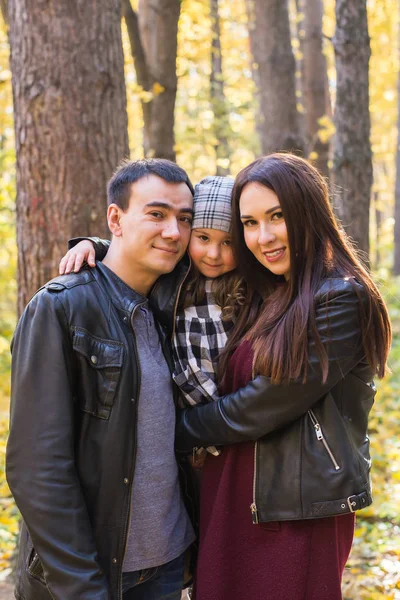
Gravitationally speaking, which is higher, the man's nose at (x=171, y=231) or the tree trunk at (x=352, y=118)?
the tree trunk at (x=352, y=118)

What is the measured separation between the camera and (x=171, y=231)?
2.68 m

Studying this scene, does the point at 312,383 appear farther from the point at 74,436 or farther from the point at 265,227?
the point at 74,436

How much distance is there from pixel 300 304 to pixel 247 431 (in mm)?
554

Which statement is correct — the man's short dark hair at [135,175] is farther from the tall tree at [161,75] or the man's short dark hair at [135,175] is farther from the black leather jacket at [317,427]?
the tall tree at [161,75]

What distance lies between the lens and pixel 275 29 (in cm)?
825

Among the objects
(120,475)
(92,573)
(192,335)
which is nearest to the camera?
(92,573)

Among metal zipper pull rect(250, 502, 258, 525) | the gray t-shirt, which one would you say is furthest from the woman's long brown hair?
metal zipper pull rect(250, 502, 258, 525)

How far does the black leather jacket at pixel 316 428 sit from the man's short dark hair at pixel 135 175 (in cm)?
84

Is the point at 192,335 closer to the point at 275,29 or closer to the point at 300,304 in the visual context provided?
the point at 300,304

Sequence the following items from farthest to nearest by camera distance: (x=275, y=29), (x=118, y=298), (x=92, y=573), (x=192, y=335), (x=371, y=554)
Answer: (x=275, y=29) < (x=371, y=554) < (x=192, y=335) < (x=118, y=298) < (x=92, y=573)

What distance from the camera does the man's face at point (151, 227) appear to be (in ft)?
8.71

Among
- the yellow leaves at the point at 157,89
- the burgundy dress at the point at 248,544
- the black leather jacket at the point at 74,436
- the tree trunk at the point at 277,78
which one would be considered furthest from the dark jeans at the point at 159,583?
the tree trunk at the point at 277,78

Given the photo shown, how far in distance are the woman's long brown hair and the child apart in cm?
18

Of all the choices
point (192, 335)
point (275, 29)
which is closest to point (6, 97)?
point (275, 29)
